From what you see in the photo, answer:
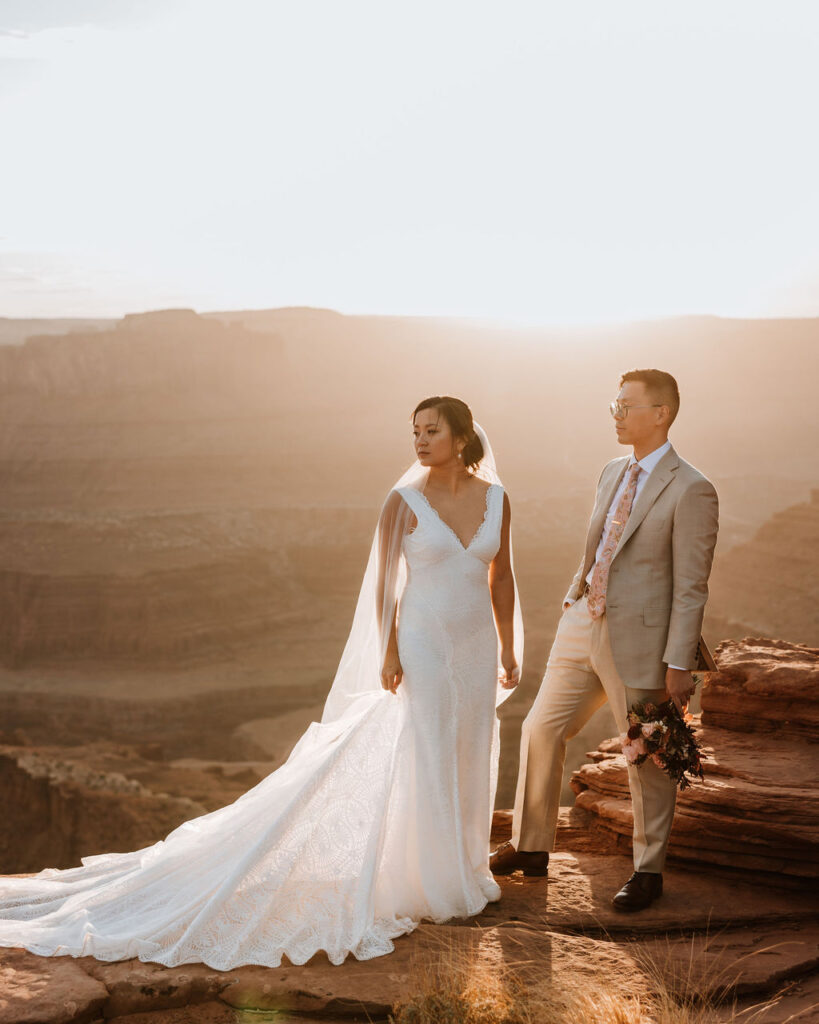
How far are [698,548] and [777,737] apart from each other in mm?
1879

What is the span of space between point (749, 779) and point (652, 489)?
155 cm

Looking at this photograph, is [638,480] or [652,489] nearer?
[652,489]

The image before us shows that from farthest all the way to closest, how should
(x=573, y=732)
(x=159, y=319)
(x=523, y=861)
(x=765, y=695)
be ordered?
1. (x=159, y=319)
2. (x=765, y=695)
3. (x=523, y=861)
4. (x=573, y=732)

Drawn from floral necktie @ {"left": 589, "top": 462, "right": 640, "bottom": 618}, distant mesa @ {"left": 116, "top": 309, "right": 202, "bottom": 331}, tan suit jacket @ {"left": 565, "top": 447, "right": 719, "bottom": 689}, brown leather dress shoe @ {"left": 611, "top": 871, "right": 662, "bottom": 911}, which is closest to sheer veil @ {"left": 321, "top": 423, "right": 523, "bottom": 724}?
floral necktie @ {"left": 589, "top": 462, "right": 640, "bottom": 618}

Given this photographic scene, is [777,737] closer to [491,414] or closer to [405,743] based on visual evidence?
[405,743]

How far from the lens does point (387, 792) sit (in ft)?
12.8

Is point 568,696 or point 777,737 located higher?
point 568,696

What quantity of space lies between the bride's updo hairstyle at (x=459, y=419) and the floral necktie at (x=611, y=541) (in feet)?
1.86

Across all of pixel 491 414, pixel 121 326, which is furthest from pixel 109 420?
pixel 491 414

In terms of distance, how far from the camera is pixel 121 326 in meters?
79.7

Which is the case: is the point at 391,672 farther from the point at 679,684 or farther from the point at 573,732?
the point at 679,684

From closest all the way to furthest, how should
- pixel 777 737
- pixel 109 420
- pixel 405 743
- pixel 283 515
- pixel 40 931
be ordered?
pixel 40 931
pixel 405 743
pixel 777 737
pixel 283 515
pixel 109 420

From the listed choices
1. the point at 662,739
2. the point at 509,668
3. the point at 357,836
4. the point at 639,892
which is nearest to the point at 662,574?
the point at 662,739

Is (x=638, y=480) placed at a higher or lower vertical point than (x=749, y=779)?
higher
